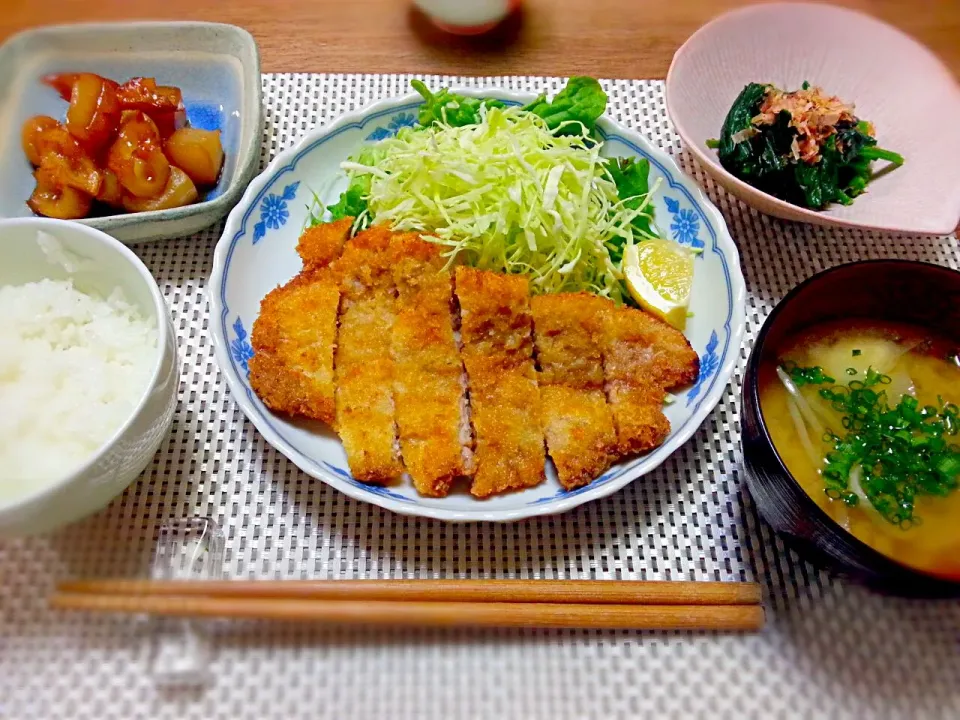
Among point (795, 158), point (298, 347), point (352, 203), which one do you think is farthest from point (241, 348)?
point (795, 158)

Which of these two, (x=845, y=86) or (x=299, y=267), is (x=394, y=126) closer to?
(x=299, y=267)

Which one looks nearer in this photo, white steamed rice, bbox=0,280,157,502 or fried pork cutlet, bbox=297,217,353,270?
white steamed rice, bbox=0,280,157,502

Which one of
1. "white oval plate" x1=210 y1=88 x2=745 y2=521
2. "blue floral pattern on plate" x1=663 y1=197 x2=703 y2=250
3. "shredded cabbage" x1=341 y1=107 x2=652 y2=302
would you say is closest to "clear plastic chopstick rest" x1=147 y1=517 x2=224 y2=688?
"white oval plate" x1=210 y1=88 x2=745 y2=521

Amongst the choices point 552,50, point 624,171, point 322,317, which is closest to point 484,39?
point 552,50

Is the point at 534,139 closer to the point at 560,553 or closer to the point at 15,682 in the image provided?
the point at 560,553

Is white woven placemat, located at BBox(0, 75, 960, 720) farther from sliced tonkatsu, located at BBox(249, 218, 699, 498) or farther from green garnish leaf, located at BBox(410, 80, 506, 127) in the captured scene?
green garnish leaf, located at BBox(410, 80, 506, 127)

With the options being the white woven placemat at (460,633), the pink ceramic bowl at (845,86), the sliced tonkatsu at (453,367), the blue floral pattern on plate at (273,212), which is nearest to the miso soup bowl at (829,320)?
the white woven placemat at (460,633)
